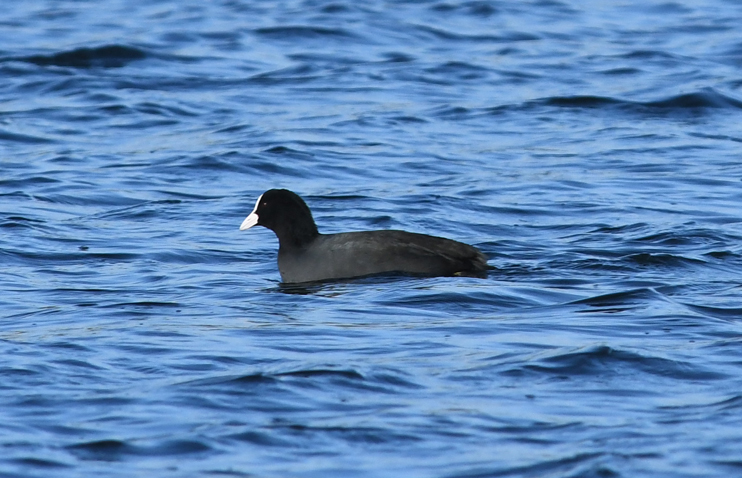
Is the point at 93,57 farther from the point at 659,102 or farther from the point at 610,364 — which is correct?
the point at 610,364

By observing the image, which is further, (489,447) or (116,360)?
(116,360)

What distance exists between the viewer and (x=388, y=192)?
12750 mm

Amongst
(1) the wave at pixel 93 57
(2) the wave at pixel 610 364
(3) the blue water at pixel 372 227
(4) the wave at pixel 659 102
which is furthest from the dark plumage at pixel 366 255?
(1) the wave at pixel 93 57

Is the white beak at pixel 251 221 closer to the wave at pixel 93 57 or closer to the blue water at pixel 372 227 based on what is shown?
the blue water at pixel 372 227

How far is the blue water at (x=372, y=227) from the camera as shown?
19.8 feet

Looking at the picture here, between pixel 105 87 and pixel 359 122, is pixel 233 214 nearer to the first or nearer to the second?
pixel 359 122

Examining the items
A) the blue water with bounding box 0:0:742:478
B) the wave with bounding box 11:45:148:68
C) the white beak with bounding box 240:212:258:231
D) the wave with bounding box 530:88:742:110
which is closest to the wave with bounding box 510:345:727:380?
the blue water with bounding box 0:0:742:478

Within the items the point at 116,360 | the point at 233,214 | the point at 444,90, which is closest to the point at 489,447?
the point at 116,360

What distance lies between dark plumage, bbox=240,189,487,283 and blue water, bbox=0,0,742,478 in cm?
21

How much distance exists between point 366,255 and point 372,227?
2.14 metres

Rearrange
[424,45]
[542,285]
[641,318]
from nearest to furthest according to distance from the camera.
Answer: [641,318]
[542,285]
[424,45]

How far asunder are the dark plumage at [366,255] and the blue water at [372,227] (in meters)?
0.21

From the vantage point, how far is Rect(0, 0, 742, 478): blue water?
19.8 ft

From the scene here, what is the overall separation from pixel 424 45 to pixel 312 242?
1142 cm
